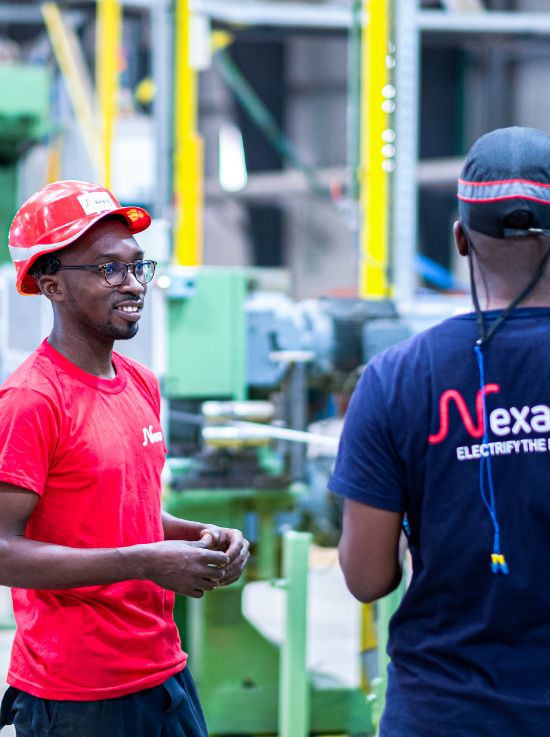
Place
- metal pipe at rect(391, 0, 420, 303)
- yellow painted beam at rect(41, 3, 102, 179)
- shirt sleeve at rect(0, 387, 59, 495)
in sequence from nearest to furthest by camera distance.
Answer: shirt sleeve at rect(0, 387, 59, 495)
metal pipe at rect(391, 0, 420, 303)
yellow painted beam at rect(41, 3, 102, 179)

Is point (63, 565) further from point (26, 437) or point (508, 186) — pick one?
point (508, 186)

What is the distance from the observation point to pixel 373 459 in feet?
5.53

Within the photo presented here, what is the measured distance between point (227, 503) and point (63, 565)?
2.53 m

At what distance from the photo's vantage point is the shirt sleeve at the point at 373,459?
168 centimetres

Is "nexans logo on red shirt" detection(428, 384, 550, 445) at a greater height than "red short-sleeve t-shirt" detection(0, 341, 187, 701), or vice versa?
"nexans logo on red shirt" detection(428, 384, 550, 445)

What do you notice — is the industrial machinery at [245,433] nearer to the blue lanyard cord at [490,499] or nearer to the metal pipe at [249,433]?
the metal pipe at [249,433]

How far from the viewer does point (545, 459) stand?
1.64 metres

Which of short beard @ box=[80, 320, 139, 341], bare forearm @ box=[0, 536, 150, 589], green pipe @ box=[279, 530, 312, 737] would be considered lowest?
green pipe @ box=[279, 530, 312, 737]

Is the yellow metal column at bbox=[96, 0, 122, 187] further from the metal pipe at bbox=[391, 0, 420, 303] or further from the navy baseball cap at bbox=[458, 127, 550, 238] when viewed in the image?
the navy baseball cap at bbox=[458, 127, 550, 238]

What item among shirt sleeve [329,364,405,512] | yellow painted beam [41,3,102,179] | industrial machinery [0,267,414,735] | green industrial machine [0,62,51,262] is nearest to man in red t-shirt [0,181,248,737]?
shirt sleeve [329,364,405,512]

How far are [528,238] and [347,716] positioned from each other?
3.30 metres

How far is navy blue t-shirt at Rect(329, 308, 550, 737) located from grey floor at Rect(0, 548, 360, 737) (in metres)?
3.55

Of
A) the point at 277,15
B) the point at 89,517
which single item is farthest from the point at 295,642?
the point at 277,15

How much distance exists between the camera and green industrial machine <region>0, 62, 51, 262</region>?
8.55m
